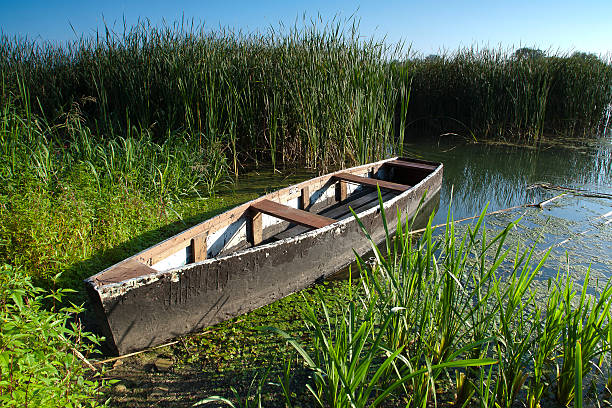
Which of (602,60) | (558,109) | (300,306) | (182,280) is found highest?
(602,60)

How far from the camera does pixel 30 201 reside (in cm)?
246

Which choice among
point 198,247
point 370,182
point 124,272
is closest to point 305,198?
point 370,182

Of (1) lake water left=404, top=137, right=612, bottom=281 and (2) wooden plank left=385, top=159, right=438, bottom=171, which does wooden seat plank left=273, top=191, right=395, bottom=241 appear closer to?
(2) wooden plank left=385, top=159, right=438, bottom=171

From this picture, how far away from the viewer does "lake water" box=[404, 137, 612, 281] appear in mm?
3143

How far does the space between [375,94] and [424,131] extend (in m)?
4.72

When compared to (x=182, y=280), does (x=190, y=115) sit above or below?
above

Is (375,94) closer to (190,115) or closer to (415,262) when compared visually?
(190,115)

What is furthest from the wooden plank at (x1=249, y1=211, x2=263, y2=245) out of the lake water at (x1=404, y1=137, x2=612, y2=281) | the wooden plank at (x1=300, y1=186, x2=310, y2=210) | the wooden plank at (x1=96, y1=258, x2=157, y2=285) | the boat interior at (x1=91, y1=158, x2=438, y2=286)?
the lake water at (x1=404, y1=137, x2=612, y2=281)

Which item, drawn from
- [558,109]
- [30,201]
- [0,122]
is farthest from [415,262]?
[558,109]

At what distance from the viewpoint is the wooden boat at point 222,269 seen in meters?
1.78

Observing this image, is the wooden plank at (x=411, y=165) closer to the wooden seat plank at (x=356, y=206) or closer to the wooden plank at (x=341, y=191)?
the wooden seat plank at (x=356, y=206)

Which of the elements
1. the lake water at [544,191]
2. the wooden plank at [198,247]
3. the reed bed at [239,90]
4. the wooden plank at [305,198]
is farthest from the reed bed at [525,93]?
the wooden plank at [198,247]

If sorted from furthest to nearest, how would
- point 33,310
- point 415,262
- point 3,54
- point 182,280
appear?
point 3,54 → point 182,280 → point 415,262 → point 33,310

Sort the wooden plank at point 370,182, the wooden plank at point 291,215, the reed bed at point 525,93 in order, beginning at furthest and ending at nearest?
the reed bed at point 525,93
the wooden plank at point 370,182
the wooden plank at point 291,215
